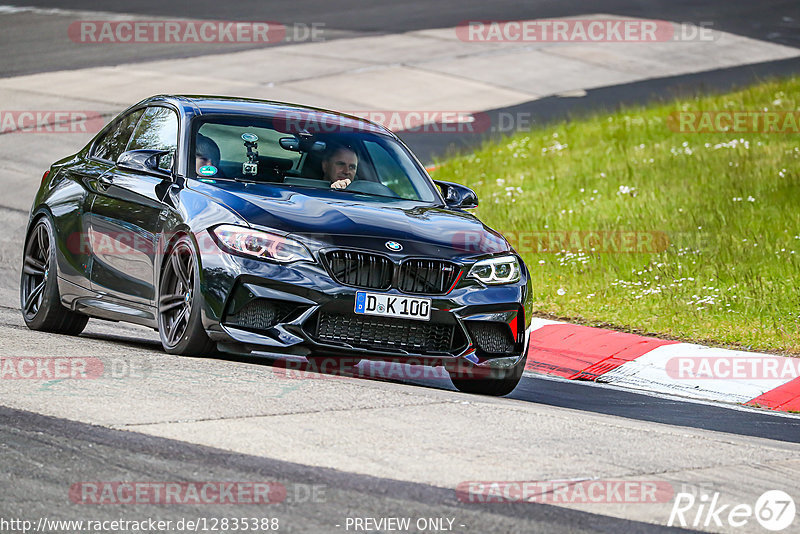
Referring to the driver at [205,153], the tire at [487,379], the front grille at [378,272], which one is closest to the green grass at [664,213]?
the tire at [487,379]

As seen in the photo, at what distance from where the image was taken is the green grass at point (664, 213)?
1076cm

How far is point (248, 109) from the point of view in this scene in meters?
8.47

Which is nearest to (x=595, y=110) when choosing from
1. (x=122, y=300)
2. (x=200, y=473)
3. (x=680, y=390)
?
(x=680, y=390)

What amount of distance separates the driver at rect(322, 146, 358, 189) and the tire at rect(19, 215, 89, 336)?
204 centimetres

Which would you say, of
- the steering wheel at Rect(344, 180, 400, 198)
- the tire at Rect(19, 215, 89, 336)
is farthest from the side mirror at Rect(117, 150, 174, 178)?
the tire at Rect(19, 215, 89, 336)

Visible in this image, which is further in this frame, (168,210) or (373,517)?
(168,210)

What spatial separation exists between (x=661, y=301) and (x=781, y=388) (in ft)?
7.92

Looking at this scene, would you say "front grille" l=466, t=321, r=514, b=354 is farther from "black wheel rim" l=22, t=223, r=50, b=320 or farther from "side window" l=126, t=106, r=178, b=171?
"black wheel rim" l=22, t=223, r=50, b=320

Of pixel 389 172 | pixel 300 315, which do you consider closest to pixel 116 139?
pixel 389 172

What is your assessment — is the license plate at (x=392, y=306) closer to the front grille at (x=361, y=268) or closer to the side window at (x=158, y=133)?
the front grille at (x=361, y=268)

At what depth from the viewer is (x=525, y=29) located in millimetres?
28500

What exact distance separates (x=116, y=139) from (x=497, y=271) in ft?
10.0

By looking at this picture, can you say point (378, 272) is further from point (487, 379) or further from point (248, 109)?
point (248, 109)

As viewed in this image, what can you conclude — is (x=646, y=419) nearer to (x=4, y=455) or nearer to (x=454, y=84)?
(x=4, y=455)
